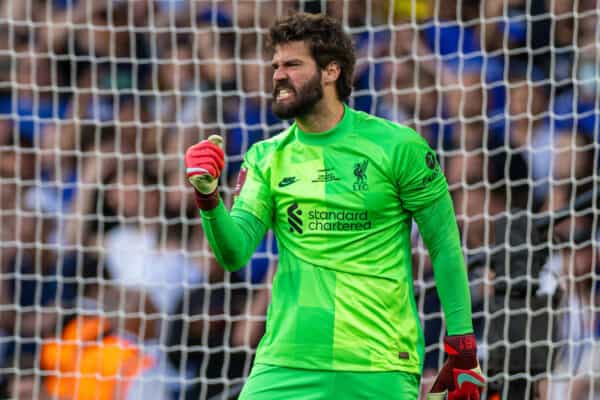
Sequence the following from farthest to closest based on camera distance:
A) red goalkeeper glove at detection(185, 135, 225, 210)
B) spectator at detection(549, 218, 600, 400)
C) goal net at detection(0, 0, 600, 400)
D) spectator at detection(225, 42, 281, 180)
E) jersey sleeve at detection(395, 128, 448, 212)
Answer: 1. spectator at detection(225, 42, 281, 180)
2. goal net at detection(0, 0, 600, 400)
3. spectator at detection(549, 218, 600, 400)
4. jersey sleeve at detection(395, 128, 448, 212)
5. red goalkeeper glove at detection(185, 135, 225, 210)

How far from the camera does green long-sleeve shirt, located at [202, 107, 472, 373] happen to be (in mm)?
3115

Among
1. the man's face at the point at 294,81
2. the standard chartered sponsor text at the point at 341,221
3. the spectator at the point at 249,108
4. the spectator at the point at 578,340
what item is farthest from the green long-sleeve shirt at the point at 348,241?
the spectator at the point at 249,108

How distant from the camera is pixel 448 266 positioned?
10.6 ft

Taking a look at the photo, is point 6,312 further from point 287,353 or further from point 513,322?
point 287,353

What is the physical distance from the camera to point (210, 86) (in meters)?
5.98

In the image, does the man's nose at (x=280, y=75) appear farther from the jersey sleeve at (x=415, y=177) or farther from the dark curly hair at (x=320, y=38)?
the jersey sleeve at (x=415, y=177)

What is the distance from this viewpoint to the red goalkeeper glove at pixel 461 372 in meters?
3.19

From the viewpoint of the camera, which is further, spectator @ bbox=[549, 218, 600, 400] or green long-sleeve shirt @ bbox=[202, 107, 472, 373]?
spectator @ bbox=[549, 218, 600, 400]

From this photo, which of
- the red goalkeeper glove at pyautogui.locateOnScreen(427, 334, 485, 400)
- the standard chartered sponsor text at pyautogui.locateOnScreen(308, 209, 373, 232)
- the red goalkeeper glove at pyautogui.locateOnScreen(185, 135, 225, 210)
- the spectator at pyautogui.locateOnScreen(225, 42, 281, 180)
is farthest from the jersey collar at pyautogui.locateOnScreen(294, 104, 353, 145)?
the spectator at pyautogui.locateOnScreen(225, 42, 281, 180)

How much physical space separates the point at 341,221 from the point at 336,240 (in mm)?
52

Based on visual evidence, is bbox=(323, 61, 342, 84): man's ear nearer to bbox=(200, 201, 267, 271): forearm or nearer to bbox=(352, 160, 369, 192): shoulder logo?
bbox=(352, 160, 369, 192): shoulder logo

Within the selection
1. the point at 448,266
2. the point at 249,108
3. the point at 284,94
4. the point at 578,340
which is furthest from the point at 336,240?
the point at 249,108

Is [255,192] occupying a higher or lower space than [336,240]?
higher

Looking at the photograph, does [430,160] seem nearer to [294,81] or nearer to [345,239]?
[345,239]
